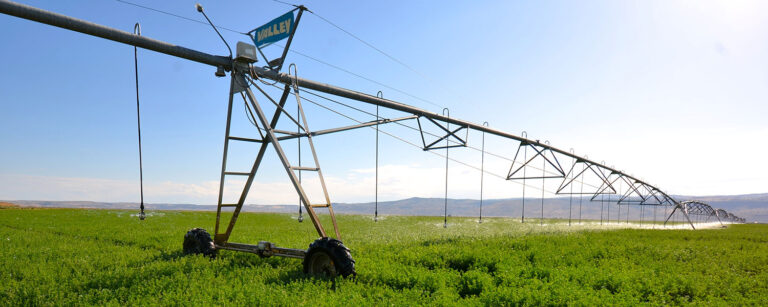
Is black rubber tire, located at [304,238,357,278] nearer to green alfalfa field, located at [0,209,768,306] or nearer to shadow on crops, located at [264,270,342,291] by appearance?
shadow on crops, located at [264,270,342,291]

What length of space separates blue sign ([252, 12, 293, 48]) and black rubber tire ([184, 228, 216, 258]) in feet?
19.9

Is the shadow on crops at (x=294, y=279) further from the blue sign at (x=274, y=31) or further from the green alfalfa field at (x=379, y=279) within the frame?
the blue sign at (x=274, y=31)

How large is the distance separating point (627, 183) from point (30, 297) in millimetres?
38664

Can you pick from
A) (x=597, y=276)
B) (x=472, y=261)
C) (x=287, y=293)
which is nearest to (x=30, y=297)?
(x=287, y=293)

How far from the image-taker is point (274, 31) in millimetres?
11922

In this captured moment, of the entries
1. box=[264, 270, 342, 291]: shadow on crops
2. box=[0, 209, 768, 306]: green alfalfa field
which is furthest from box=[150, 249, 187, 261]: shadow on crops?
box=[264, 270, 342, 291]: shadow on crops

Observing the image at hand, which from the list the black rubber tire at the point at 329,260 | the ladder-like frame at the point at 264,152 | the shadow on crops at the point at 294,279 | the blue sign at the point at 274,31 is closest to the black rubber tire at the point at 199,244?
the ladder-like frame at the point at 264,152

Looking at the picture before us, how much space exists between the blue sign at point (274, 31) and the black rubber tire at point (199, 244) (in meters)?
6.06

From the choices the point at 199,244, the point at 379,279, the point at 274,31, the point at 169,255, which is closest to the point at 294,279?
the point at 379,279

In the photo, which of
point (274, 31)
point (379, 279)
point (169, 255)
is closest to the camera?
point (379, 279)

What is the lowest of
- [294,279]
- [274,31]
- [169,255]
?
[169,255]

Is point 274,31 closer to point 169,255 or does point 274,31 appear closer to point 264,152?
point 264,152

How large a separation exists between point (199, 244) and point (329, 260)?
5491 millimetres

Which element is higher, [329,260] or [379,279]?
[329,260]
